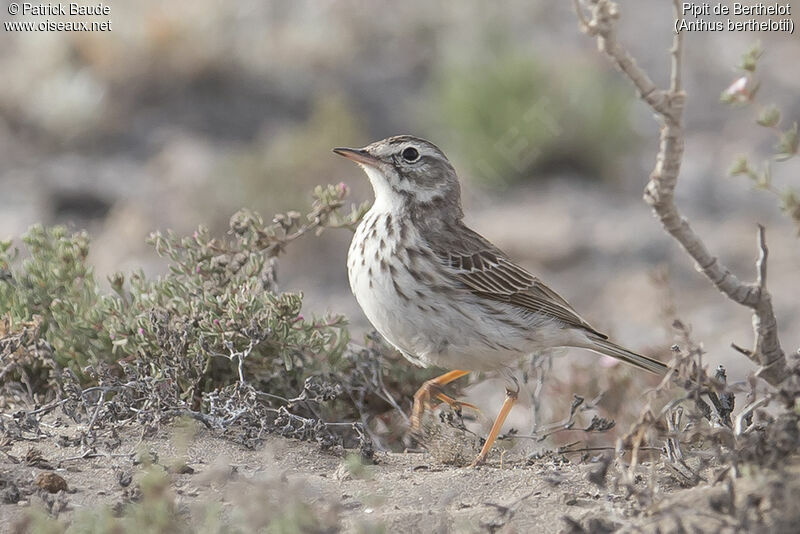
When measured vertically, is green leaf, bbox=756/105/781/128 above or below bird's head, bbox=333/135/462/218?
below

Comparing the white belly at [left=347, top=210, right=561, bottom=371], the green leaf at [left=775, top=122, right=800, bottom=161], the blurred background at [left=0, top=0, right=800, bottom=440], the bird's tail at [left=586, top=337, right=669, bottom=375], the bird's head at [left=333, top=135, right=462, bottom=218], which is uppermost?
the blurred background at [left=0, top=0, right=800, bottom=440]

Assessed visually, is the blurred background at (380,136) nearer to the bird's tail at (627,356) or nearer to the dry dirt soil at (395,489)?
the bird's tail at (627,356)

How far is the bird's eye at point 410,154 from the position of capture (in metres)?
6.30

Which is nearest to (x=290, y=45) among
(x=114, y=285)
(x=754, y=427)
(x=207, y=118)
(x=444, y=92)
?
(x=207, y=118)

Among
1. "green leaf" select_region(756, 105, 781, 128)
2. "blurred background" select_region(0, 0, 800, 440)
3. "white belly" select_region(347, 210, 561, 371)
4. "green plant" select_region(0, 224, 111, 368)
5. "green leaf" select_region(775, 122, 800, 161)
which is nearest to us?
"green leaf" select_region(775, 122, 800, 161)

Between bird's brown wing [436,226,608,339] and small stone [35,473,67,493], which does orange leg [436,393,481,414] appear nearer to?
bird's brown wing [436,226,608,339]

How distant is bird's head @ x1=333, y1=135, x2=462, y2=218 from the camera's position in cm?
621

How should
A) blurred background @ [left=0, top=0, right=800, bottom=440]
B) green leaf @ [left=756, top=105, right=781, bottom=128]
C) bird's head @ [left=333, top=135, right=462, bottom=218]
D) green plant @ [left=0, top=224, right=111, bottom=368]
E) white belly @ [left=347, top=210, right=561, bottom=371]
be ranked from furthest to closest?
blurred background @ [left=0, top=0, right=800, bottom=440] → bird's head @ [left=333, top=135, right=462, bottom=218] → green plant @ [left=0, top=224, right=111, bottom=368] → white belly @ [left=347, top=210, right=561, bottom=371] → green leaf @ [left=756, top=105, right=781, bottom=128]

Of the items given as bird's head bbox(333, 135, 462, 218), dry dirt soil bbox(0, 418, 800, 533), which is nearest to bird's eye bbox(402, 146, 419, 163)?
bird's head bbox(333, 135, 462, 218)

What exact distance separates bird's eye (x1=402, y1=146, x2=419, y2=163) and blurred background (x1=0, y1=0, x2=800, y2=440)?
14.5 ft

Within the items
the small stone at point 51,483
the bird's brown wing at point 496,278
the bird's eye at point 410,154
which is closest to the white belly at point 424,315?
the bird's brown wing at point 496,278

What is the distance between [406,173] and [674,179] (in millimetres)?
2540

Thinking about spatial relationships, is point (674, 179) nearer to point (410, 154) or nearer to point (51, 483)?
point (410, 154)

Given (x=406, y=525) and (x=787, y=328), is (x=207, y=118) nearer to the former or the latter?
(x=787, y=328)
